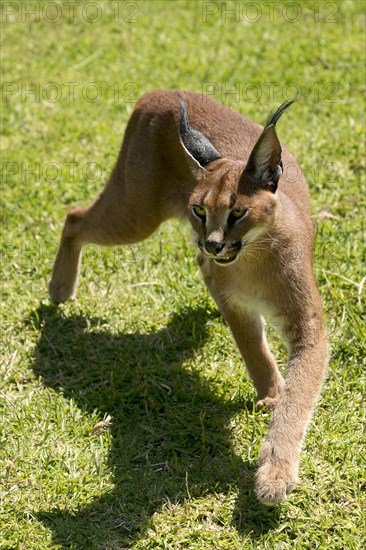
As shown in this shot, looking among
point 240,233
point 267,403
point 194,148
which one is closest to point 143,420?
point 267,403

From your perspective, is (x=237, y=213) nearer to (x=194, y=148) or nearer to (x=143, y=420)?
(x=194, y=148)

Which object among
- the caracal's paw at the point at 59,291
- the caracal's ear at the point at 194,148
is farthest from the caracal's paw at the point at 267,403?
the caracal's paw at the point at 59,291

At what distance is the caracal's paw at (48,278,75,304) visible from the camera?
5844mm

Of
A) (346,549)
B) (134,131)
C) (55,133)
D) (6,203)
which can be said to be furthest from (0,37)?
(346,549)

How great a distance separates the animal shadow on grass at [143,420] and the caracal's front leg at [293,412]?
0.30 metres

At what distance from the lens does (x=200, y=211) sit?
446 cm

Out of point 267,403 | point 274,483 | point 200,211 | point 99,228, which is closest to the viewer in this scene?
point 274,483

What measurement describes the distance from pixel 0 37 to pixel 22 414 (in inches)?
216

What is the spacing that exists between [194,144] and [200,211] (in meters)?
0.42

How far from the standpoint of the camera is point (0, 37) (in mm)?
9297

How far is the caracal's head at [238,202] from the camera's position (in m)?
4.28

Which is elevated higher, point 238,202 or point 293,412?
point 238,202

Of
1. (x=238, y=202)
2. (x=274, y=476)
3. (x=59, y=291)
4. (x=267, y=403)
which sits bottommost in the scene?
(x=59, y=291)

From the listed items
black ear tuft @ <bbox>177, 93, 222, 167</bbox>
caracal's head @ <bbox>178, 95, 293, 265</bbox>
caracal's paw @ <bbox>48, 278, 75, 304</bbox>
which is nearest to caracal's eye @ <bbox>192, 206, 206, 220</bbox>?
caracal's head @ <bbox>178, 95, 293, 265</bbox>
